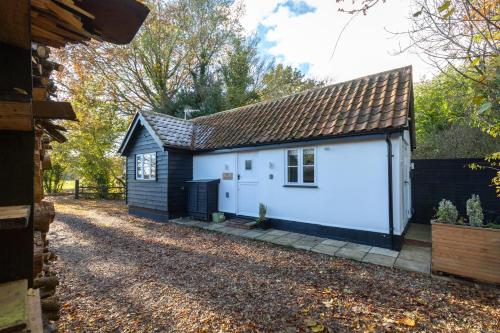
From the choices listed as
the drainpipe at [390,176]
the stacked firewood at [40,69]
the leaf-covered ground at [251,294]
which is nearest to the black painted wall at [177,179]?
the leaf-covered ground at [251,294]

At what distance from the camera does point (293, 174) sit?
24.3 feet

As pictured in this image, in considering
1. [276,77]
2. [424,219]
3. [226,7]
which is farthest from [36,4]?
[276,77]

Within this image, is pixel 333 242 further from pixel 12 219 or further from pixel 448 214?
pixel 12 219

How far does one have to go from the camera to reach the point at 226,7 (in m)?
18.4

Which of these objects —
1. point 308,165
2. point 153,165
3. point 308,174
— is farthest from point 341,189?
point 153,165

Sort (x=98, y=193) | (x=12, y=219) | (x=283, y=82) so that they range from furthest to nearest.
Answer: (x=283, y=82) < (x=98, y=193) < (x=12, y=219)

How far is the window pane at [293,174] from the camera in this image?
7.35 m

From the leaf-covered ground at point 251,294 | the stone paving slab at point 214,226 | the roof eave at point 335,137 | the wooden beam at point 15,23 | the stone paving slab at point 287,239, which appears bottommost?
the leaf-covered ground at point 251,294

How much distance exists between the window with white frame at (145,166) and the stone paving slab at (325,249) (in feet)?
23.6

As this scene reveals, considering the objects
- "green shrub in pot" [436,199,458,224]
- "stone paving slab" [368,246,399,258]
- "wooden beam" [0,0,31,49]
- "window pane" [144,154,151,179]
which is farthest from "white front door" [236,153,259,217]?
"wooden beam" [0,0,31,49]

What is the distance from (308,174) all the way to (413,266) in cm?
329

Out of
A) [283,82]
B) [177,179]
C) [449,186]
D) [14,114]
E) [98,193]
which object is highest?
[283,82]

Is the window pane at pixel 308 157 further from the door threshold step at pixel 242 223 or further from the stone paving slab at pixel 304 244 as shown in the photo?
the door threshold step at pixel 242 223

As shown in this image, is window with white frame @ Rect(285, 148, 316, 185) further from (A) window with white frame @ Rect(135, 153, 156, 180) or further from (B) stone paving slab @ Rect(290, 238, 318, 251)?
(A) window with white frame @ Rect(135, 153, 156, 180)
